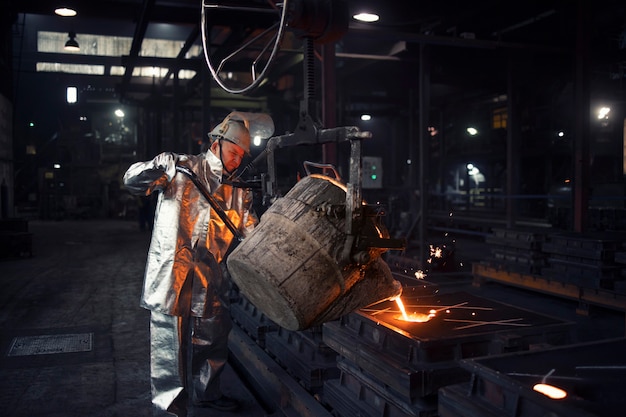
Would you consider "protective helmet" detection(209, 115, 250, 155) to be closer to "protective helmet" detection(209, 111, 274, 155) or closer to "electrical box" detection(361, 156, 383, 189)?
"protective helmet" detection(209, 111, 274, 155)

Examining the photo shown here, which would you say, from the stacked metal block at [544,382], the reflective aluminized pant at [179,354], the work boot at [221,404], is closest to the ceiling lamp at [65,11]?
the reflective aluminized pant at [179,354]

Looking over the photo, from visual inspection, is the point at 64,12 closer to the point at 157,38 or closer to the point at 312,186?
the point at 312,186

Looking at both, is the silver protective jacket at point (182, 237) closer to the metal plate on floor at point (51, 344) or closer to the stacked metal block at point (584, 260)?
the metal plate on floor at point (51, 344)

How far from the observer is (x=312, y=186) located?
7.29ft

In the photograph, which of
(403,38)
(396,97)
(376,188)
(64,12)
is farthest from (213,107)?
(403,38)

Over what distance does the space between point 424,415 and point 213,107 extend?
52.4 ft

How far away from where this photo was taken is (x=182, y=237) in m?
3.59

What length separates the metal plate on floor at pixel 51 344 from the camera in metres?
5.33

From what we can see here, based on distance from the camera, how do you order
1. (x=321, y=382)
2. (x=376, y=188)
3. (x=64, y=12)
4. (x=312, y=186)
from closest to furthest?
(x=312, y=186) → (x=321, y=382) → (x=64, y=12) → (x=376, y=188)

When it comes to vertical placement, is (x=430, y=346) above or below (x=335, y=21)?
below

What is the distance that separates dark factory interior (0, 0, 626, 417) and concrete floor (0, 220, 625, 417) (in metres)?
0.03

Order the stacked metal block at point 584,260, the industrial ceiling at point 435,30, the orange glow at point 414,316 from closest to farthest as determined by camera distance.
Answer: the orange glow at point 414,316
the stacked metal block at point 584,260
the industrial ceiling at point 435,30

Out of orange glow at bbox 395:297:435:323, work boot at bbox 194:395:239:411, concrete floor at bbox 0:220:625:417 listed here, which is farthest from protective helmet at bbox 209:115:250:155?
work boot at bbox 194:395:239:411

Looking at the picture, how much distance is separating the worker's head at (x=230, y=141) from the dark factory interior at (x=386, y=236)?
0.19 m
